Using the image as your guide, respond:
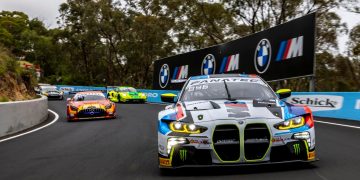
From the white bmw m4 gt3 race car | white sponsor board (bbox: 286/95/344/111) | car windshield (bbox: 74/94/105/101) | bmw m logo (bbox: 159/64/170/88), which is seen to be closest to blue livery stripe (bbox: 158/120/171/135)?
the white bmw m4 gt3 race car

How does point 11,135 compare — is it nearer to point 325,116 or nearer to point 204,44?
point 325,116

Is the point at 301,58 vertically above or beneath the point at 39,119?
above

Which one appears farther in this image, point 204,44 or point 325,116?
point 204,44

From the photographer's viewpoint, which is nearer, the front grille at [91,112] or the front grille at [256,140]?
the front grille at [256,140]

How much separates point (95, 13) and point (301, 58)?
4852cm

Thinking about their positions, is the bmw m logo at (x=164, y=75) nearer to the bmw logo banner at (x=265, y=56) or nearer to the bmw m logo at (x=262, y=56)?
the bmw logo banner at (x=265, y=56)

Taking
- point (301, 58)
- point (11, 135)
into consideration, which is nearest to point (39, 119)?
point (11, 135)

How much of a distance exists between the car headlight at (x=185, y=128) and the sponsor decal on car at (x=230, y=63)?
24.2 meters

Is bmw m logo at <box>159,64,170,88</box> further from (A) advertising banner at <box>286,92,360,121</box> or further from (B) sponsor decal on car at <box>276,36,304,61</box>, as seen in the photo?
(A) advertising banner at <box>286,92,360,121</box>

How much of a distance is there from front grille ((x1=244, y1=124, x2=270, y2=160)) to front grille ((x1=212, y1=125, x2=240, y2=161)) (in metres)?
0.12

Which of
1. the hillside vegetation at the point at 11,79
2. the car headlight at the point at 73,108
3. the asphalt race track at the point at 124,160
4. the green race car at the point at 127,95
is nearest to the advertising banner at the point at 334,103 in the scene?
the asphalt race track at the point at 124,160

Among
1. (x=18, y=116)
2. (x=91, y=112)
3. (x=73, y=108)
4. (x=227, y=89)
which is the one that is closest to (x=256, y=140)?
(x=227, y=89)

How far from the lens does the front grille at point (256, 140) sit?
18.7ft

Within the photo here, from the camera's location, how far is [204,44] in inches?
2392
